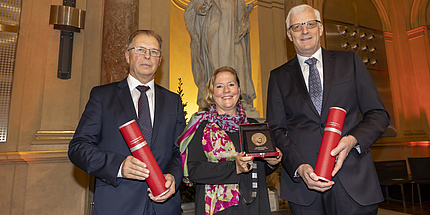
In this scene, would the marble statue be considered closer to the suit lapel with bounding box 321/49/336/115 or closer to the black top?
the black top

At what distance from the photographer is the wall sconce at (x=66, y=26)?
4.12m

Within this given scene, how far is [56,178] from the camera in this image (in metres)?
3.90

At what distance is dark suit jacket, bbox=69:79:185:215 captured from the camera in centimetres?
161

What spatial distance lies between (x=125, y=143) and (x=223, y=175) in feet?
2.10

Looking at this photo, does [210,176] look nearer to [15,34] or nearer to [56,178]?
[56,178]

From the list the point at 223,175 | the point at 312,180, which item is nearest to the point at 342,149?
the point at 312,180

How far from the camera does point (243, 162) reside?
5.28ft

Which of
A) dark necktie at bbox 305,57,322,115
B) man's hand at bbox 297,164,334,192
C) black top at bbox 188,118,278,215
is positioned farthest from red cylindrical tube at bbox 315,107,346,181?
black top at bbox 188,118,278,215

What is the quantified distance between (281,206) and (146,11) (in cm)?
388

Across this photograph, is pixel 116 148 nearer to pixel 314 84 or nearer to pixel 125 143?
pixel 125 143

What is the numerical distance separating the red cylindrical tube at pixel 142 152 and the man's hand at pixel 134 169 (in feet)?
0.07

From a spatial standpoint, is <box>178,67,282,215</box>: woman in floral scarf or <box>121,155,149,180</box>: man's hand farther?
<box>178,67,282,215</box>: woman in floral scarf

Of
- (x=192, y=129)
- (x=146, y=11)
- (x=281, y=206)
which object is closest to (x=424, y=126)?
(x=281, y=206)

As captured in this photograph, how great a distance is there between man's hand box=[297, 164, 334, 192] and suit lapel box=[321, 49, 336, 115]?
38cm
